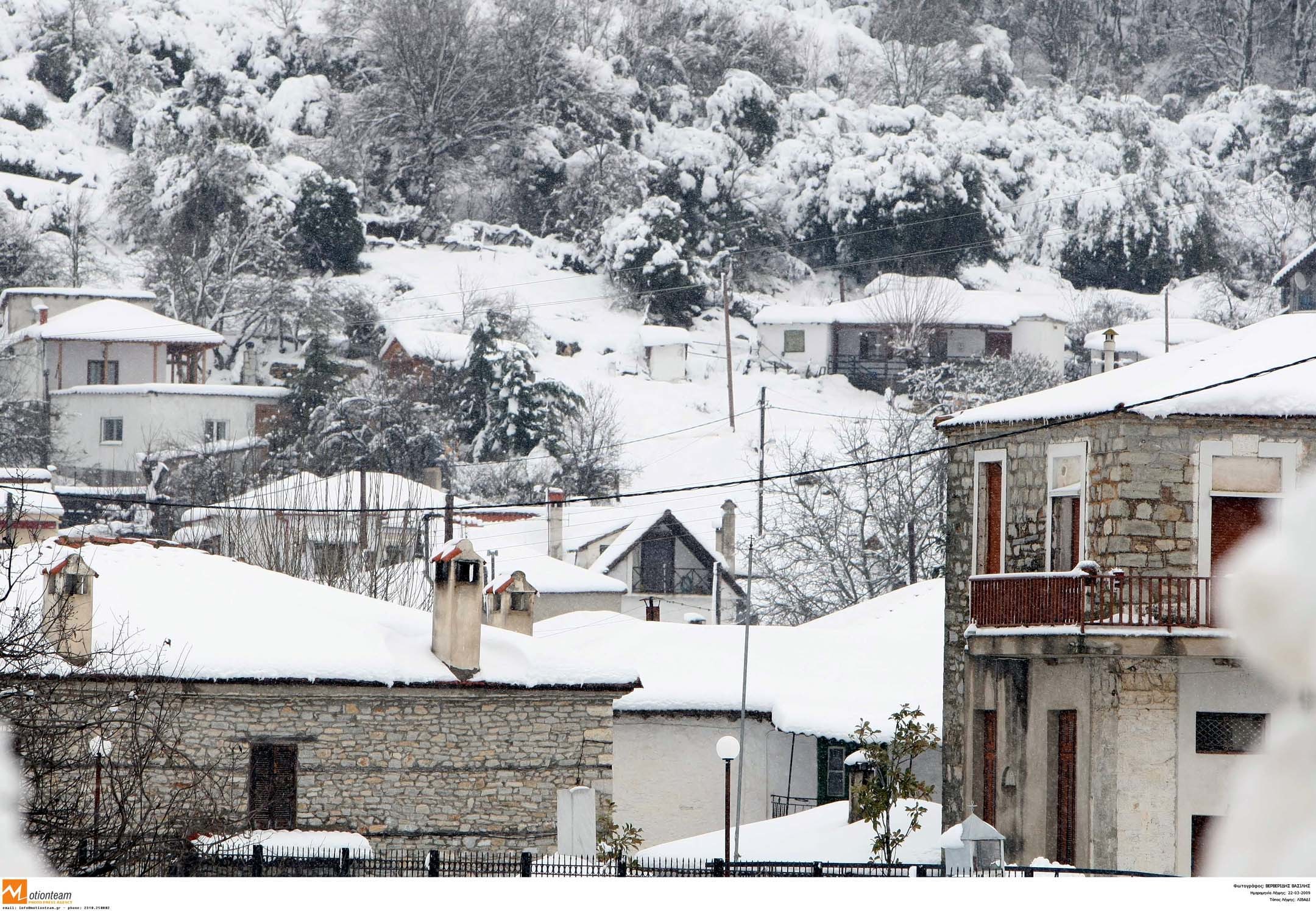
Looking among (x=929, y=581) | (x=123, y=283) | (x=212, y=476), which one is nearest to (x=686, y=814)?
(x=929, y=581)

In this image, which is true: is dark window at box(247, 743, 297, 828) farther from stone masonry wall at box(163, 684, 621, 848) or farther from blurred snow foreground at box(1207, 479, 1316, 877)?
blurred snow foreground at box(1207, 479, 1316, 877)

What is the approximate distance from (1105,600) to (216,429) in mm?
26052

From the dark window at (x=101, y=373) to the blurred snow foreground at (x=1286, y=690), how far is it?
34878mm

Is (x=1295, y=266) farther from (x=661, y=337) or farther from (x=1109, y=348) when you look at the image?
(x=661, y=337)

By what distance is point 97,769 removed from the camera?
25.0 feet

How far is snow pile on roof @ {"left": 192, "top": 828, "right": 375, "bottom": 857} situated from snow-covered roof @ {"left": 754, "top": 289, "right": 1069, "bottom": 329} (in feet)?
108

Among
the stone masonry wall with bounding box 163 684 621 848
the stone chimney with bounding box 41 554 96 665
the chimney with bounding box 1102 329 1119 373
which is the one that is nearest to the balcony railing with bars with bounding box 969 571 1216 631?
the chimney with bounding box 1102 329 1119 373

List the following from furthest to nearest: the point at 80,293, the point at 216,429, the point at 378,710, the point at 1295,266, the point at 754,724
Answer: the point at 80,293, the point at 216,429, the point at 754,724, the point at 1295,266, the point at 378,710

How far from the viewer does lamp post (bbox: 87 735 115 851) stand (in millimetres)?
6895

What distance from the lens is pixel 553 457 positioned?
115 ft

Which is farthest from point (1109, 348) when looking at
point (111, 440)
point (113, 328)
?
point (113, 328)

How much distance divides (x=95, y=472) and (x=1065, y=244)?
28501mm

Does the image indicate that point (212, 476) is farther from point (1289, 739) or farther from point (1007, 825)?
point (1289, 739)
